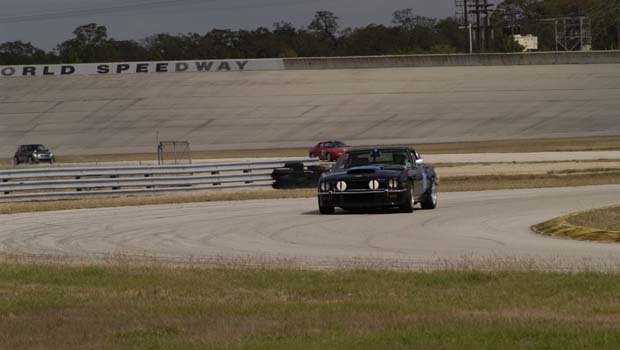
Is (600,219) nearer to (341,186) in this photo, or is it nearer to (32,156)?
(341,186)

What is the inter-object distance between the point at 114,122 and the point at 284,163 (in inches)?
2191

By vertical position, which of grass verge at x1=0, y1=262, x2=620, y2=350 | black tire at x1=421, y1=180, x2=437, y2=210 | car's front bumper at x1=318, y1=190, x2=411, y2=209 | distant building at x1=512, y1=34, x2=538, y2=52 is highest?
grass verge at x1=0, y1=262, x2=620, y2=350

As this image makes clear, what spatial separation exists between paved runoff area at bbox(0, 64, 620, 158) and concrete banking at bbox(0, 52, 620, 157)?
3.6 inches

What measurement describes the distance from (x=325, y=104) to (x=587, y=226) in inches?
2829

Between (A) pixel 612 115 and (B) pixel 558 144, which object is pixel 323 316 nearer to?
(B) pixel 558 144

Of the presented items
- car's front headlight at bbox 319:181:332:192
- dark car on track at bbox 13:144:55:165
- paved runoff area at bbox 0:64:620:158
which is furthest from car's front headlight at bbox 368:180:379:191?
paved runoff area at bbox 0:64:620:158

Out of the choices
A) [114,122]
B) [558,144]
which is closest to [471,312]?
[558,144]

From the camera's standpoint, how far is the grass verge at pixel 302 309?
8672 millimetres

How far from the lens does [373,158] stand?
78.5 ft

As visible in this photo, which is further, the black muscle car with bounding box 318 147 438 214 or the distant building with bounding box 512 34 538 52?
the distant building with bounding box 512 34 538 52

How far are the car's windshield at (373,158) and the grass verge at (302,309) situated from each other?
10.0 metres

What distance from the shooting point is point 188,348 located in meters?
8.53

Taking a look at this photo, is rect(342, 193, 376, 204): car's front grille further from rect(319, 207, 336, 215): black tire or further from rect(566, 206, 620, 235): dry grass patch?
rect(566, 206, 620, 235): dry grass patch

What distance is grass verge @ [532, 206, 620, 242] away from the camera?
17.5 meters
